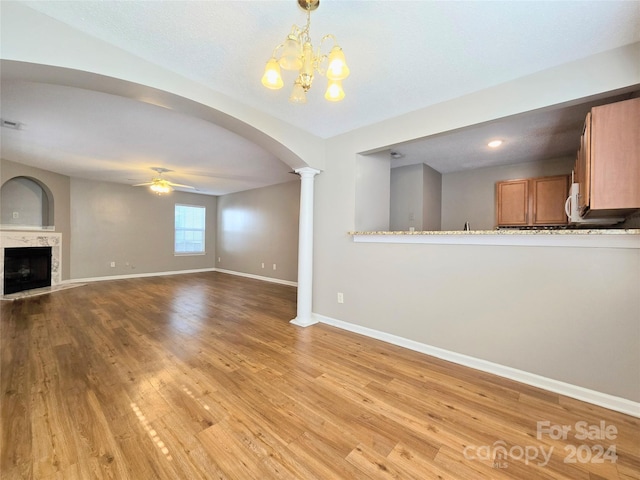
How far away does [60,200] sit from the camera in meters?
5.29

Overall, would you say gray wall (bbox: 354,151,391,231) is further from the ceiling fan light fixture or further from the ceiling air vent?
the ceiling air vent

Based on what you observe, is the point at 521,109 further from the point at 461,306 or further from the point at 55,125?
the point at 55,125

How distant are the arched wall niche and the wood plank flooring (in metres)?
3.53

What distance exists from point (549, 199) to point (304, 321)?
4006 mm

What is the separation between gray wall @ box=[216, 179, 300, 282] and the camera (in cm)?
589

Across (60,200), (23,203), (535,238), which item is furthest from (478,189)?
(23,203)

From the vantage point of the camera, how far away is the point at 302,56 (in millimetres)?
1275

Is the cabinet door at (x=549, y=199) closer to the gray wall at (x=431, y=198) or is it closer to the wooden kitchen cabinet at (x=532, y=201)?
the wooden kitchen cabinet at (x=532, y=201)

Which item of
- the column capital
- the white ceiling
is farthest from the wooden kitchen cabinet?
the column capital

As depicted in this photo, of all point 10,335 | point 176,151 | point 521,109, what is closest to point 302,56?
point 521,109

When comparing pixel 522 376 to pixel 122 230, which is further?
pixel 122 230

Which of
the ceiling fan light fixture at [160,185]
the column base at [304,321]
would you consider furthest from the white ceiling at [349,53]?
the column base at [304,321]

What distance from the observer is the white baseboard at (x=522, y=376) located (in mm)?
1641

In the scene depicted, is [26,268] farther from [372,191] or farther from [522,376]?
[522,376]
